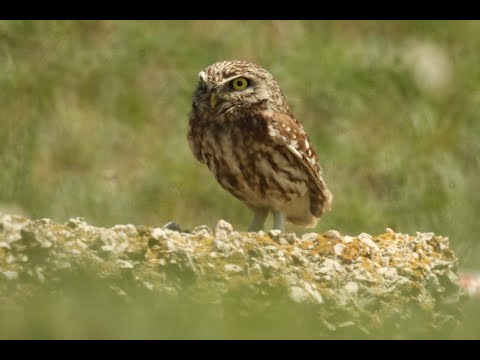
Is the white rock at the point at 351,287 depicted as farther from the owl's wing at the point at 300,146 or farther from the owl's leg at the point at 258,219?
the owl's leg at the point at 258,219

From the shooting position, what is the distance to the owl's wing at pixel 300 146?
5.43 metres

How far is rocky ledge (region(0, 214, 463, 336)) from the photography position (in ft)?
12.0

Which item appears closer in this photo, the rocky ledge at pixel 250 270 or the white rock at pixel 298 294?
the rocky ledge at pixel 250 270

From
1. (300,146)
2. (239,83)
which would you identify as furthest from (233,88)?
(300,146)

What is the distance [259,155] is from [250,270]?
62.7 inches

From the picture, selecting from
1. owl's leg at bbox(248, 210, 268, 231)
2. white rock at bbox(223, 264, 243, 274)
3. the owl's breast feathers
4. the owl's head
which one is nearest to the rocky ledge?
white rock at bbox(223, 264, 243, 274)

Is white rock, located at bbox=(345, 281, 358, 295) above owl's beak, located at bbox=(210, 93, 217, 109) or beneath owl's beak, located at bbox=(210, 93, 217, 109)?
beneath

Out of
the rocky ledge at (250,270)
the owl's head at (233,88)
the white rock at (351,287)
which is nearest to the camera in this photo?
the rocky ledge at (250,270)

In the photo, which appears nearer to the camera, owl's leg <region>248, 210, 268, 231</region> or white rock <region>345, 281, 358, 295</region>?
white rock <region>345, 281, 358, 295</region>

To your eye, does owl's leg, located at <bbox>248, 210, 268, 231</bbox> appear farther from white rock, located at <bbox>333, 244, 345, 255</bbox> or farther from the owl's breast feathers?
white rock, located at <bbox>333, 244, 345, 255</bbox>

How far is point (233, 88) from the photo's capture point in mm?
5410

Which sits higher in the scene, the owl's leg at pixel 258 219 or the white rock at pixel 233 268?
the owl's leg at pixel 258 219

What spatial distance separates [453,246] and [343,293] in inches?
Result: 114

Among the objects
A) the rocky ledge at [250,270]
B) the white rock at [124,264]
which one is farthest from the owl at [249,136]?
the white rock at [124,264]
